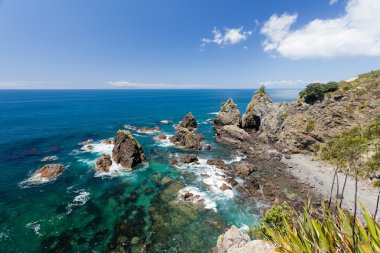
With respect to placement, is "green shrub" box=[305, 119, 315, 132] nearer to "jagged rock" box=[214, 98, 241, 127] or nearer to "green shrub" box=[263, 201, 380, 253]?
"jagged rock" box=[214, 98, 241, 127]

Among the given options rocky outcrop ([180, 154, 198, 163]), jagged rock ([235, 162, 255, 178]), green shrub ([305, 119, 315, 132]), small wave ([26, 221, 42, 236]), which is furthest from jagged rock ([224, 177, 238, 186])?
small wave ([26, 221, 42, 236])

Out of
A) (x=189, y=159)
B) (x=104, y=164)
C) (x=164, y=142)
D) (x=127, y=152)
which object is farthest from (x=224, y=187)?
(x=164, y=142)

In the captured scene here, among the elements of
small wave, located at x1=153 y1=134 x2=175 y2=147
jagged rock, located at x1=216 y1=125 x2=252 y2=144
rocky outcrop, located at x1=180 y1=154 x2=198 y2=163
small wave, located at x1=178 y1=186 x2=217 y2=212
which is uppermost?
jagged rock, located at x1=216 y1=125 x2=252 y2=144

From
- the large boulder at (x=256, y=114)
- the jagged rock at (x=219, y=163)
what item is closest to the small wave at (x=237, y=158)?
the jagged rock at (x=219, y=163)

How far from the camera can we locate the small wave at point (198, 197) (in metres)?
38.1

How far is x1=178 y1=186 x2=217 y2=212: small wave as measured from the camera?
38.1 meters

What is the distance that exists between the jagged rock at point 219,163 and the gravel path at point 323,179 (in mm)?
16460

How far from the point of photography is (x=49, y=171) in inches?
1886

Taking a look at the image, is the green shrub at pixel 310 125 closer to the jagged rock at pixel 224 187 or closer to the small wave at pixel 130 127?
the jagged rock at pixel 224 187

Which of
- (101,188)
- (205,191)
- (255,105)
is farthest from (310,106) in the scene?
(101,188)

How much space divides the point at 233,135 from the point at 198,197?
41.2 m

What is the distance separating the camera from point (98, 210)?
36.4 meters

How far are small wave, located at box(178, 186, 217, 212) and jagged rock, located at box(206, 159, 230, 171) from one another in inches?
481

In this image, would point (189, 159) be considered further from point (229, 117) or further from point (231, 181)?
point (229, 117)
